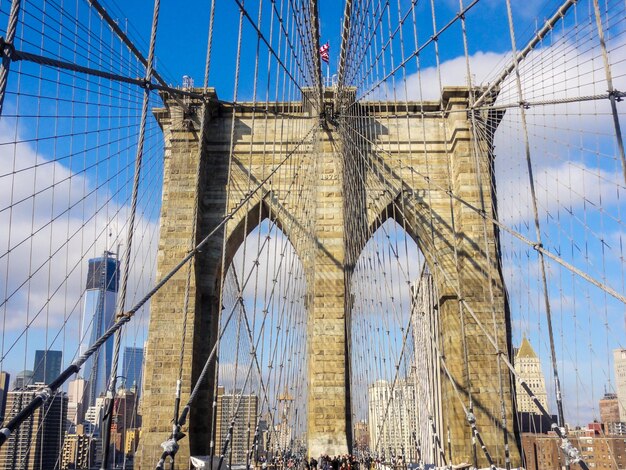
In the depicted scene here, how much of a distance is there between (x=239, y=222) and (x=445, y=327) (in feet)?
18.8

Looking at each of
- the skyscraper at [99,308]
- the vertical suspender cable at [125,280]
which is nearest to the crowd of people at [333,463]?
the skyscraper at [99,308]

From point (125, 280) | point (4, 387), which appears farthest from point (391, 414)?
point (125, 280)

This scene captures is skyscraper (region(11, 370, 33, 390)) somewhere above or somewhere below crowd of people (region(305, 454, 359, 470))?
above

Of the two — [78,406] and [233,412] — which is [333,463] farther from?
[78,406]

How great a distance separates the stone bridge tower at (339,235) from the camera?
15766 mm

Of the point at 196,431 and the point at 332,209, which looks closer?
the point at 196,431

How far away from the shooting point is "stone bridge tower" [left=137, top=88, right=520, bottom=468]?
15.8m

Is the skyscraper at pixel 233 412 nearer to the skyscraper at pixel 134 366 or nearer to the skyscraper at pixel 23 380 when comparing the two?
the skyscraper at pixel 134 366

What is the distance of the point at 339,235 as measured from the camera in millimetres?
17125

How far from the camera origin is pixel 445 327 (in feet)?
55.1

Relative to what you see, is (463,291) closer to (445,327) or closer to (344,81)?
(445,327)

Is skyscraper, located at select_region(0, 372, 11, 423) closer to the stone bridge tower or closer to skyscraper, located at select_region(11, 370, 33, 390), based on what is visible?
skyscraper, located at select_region(11, 370, 33, 390)

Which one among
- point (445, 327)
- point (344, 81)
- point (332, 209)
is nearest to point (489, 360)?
point (445, 327)

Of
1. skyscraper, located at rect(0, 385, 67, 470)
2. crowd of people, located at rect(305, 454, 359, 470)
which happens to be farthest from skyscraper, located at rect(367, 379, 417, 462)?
skyscraper, located at rect(0, 385, 67, 470)
